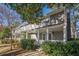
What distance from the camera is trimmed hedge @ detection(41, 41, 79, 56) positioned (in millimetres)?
4156

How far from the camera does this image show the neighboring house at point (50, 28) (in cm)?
415

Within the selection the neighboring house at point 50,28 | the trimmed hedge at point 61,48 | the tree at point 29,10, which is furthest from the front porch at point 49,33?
the tree at point 29,10

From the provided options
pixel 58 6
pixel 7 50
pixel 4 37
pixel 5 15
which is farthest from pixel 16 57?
pixel 58 6

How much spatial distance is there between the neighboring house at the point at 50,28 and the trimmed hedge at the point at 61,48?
121mm

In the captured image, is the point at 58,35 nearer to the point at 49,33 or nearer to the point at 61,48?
the point at 49,33

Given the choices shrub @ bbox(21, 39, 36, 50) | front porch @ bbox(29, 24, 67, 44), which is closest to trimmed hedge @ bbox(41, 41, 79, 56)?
front porch @ bbox(29, 24, 67, 44)

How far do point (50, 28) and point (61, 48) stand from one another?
21.8 inches

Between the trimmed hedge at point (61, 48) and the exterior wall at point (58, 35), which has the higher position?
the exterior wall at point (58, 35)

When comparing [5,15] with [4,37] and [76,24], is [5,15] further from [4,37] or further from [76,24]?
[76,24]

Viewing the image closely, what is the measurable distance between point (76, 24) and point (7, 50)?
1.79 m

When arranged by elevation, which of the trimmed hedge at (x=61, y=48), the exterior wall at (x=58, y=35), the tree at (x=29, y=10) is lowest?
the trimmed hedge at (x=61, y=48)

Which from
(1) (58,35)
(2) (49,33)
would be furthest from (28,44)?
(1) (58,35)

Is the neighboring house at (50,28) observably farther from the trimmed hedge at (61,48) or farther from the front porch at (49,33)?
the trimmed hedge at (61,48)

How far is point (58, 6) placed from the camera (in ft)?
13.8
